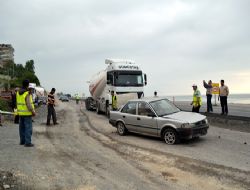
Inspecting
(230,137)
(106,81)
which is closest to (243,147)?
(230,137)

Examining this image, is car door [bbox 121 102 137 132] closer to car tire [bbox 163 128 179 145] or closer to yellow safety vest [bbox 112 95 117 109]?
car tire [bbox 163 128 179 145]

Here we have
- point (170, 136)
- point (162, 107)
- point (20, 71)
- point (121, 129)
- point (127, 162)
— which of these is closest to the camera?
point (127, 162)

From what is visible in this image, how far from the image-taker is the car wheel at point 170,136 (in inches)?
424

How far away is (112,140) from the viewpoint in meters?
12.0

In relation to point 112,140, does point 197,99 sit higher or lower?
higher

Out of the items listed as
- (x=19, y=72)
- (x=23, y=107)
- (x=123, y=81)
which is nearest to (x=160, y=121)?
(x=23, y=107)

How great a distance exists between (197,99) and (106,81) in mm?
8652

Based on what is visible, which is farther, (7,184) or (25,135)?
(25,135)

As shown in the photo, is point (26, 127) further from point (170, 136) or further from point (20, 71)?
point (20, 71)

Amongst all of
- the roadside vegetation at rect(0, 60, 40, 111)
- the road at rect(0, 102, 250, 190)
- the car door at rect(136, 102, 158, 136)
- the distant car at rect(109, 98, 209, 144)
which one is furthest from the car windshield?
the roadside vegetation at rect(0, 60, 40, 111)

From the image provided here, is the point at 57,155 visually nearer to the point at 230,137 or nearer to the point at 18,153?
the point at 18,153

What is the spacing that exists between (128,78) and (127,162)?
1341cm

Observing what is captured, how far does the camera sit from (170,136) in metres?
11.0

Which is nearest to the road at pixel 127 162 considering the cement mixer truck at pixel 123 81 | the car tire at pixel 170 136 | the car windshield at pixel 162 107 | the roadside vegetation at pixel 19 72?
the car tire at pixel 170 136
